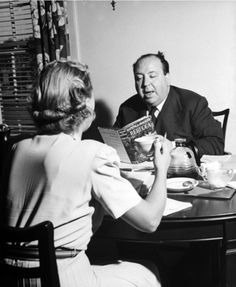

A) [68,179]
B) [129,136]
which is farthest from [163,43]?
[68,179]

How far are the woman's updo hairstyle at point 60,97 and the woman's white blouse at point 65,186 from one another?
1.9 inches

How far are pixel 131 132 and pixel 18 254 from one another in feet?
3.29

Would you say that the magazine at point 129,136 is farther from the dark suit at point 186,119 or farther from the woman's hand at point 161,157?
the woman's hand at point 161,157

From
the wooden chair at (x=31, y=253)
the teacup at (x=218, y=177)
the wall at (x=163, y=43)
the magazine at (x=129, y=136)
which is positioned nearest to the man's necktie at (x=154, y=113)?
the magazine at (x=129, y=136)

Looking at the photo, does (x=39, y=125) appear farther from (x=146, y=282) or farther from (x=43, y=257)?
(x=146, y=282)

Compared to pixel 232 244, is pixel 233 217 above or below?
above

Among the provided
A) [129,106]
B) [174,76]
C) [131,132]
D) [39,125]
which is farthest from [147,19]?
[39,125]

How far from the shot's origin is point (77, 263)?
1.14 meters

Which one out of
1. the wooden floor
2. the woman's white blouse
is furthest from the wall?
the woman's white blouse

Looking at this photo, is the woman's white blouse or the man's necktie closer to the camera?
the woman's white blouse

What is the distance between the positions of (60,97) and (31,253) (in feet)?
1.42

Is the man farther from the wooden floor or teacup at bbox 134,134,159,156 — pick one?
the wooden floor

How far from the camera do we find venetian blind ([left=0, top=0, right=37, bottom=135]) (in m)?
3.51

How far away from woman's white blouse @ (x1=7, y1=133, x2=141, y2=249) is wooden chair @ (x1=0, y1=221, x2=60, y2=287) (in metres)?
0.08
